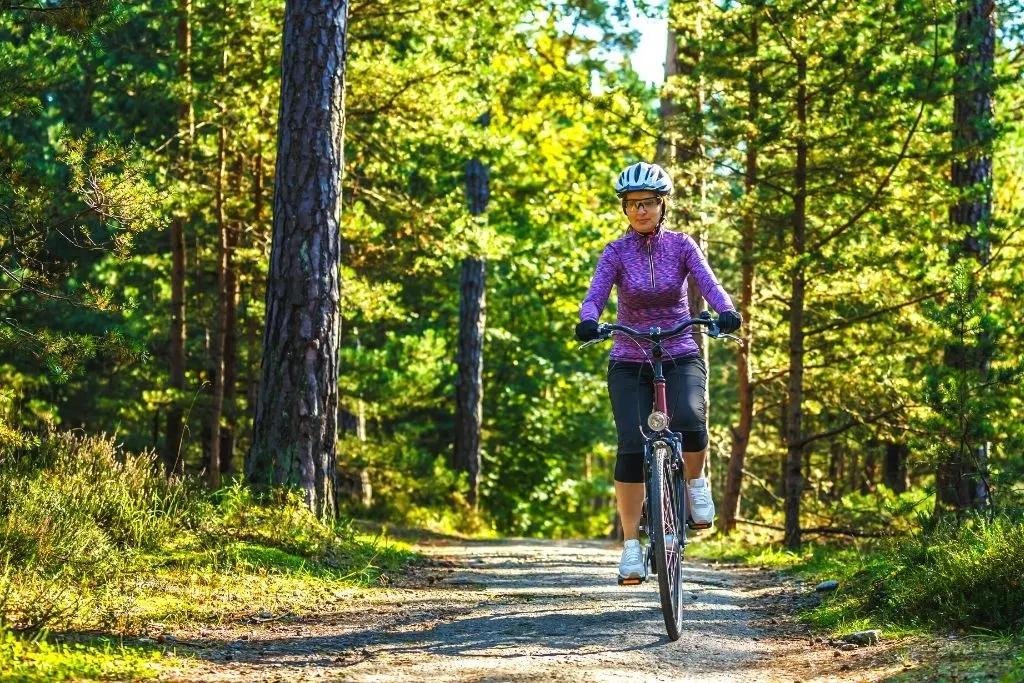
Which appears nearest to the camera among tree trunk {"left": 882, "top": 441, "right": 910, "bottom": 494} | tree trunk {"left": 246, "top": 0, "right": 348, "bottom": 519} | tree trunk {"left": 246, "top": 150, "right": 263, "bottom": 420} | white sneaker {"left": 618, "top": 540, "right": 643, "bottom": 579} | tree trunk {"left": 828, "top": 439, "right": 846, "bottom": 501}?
white sneaker {"left": 618, "top": 540, "right": 643, "bottom": 579}

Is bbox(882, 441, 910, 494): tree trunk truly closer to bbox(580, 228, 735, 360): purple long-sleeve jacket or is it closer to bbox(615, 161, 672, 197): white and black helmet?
bbox(580, 228, 735, 360): purple long-sleeve jacket

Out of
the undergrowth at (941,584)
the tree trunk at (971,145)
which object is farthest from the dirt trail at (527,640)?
the tree trunk at (971,145)

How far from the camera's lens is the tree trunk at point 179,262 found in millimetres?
14313

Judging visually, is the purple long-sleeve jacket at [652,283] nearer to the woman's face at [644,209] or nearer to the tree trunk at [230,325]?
the woman's face at [644,209]

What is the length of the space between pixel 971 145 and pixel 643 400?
700 cm

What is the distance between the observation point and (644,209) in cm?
671

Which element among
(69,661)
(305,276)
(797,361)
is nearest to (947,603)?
(69,661)

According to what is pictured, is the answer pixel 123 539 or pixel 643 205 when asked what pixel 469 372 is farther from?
pixel 643 205

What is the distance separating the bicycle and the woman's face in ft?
Result: 2.20

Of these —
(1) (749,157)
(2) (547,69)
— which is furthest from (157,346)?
(1) (749,157)

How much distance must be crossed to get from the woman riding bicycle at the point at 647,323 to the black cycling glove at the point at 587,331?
12 centimetres

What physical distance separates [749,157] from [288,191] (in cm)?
812

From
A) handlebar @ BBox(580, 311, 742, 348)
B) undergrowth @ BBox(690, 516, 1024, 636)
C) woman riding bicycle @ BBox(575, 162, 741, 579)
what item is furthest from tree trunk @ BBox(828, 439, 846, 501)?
handlebar @ BBox(580, 311, 742, 348)

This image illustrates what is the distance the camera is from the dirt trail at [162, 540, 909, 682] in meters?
5.40
